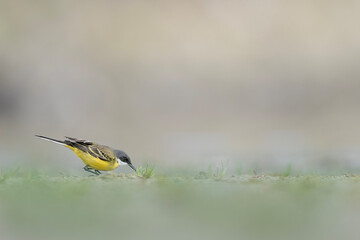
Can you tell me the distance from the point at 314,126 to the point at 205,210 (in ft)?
63.9

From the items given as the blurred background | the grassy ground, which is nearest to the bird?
the grassy ground

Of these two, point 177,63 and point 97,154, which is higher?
point 177,63

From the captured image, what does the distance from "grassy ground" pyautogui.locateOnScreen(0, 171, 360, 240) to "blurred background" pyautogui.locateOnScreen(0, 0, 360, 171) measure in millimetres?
20662

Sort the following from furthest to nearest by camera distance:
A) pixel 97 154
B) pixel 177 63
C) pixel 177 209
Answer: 1. pixel 177 63
2. pixel 97 154
3. pixel 177 209

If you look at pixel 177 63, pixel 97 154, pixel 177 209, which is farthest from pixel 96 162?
pixel 177 63

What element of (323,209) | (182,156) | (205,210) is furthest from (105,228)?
(182,156)

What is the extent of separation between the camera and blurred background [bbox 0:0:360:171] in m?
34.8

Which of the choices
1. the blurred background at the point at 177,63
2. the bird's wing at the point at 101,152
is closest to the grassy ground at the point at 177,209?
the bird's wing at the point at 101,152

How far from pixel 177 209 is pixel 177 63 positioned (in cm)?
3274

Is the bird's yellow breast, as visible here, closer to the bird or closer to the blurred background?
the bird

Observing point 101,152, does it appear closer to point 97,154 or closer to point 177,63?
point 97,154

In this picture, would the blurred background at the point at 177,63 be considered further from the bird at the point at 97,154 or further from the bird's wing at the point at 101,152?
the bird's wing at the point at 101,152

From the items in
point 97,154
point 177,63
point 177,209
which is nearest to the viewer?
point 177,209

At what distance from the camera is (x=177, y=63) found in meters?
39.2
